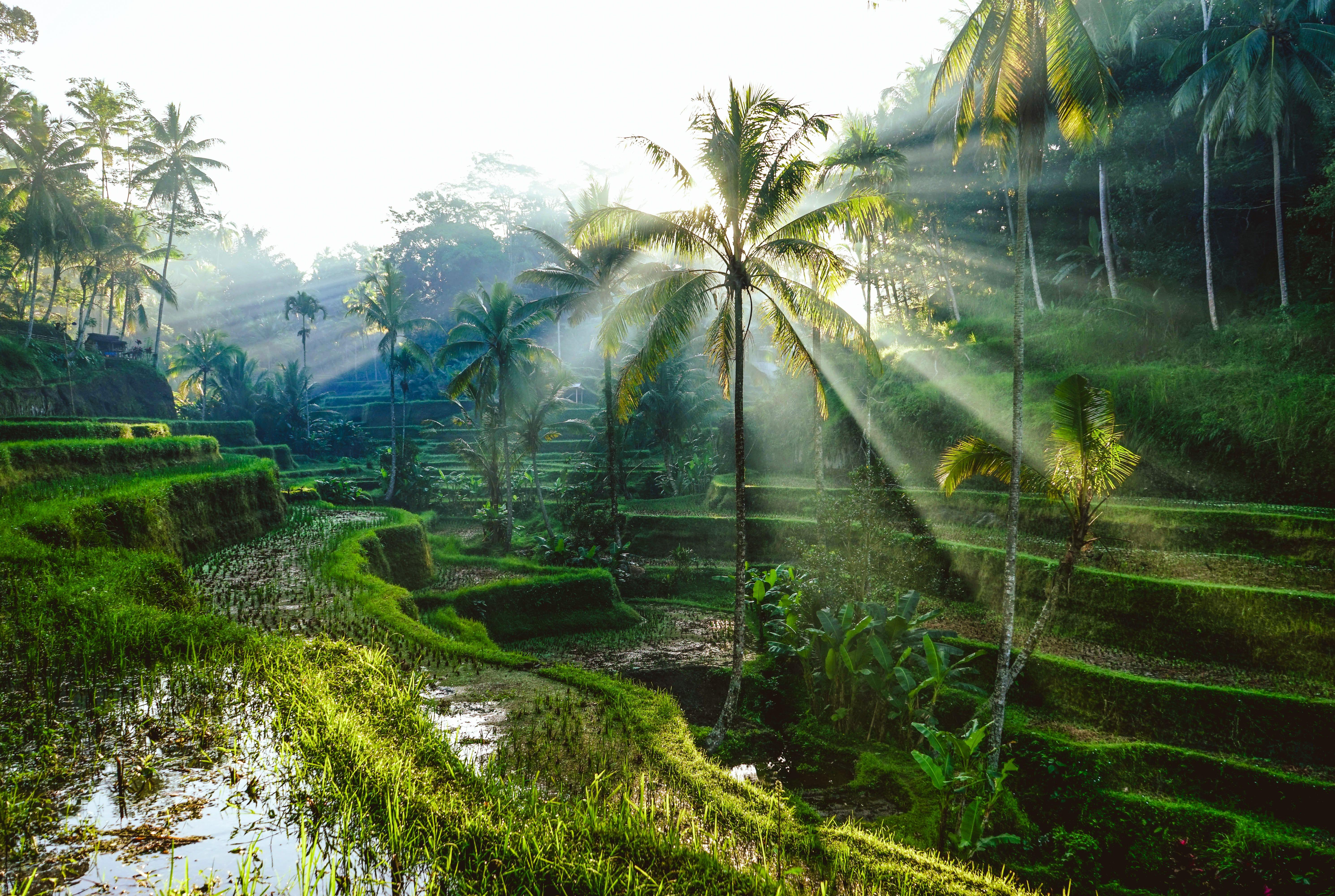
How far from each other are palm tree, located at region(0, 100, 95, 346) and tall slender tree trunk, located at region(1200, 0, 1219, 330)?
125ft

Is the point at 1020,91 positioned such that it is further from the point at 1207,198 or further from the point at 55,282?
the point at 55,282

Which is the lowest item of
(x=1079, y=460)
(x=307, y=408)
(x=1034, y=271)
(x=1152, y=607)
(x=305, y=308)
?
(x=1152, y=607)

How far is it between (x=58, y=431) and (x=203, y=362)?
27.2 metres

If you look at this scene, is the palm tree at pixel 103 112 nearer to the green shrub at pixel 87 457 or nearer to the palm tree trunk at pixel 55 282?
the palm tree trunk at pixel 55 282

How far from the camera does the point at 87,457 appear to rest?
13930 mm

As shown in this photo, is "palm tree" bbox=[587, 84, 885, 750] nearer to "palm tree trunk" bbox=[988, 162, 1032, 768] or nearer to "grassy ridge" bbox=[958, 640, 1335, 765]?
"palm tree trunk" bbox=[988, 162, 1032, 768]

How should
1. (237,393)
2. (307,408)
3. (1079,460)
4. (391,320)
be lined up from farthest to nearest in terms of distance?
(307,408) < (237,393) < (391,320) < (1079,460)

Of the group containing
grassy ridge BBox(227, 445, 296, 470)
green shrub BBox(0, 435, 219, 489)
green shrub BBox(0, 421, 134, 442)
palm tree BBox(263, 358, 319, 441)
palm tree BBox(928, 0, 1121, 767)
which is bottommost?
grassy ridge BBox(227, 445, 296, 470)

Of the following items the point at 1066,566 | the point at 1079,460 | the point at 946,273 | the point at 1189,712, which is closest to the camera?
the point at 1066,566

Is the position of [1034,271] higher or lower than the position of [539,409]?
higher

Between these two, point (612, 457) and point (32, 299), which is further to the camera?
point (32, 299)

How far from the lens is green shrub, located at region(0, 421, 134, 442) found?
49.4 ft

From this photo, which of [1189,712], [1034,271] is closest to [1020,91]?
[1189,712]

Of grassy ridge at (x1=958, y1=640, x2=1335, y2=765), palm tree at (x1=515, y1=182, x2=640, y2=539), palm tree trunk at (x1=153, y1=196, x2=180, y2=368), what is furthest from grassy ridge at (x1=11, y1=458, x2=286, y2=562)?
palm tree trunk at (x1=153, y1=196, x2=180, y2=368)
